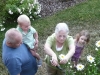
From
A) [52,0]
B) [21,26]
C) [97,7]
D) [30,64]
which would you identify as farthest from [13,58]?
[52,0]

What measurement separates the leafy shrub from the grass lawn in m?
0.32

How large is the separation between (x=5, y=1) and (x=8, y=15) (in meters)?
0.42

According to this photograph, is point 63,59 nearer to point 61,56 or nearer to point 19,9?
point 61,56

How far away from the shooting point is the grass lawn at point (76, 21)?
666cm

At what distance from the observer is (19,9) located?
754 cm

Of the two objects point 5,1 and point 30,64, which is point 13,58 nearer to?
point 30,64

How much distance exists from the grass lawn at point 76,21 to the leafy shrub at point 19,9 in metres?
0.32

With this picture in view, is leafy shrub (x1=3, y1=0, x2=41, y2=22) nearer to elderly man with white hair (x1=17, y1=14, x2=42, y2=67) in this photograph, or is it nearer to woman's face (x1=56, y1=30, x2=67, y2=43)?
elderly man with white hair (x1=17, y1=14, x2=42, y2=67)

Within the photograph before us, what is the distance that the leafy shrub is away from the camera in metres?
7.54

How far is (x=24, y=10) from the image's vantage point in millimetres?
7656

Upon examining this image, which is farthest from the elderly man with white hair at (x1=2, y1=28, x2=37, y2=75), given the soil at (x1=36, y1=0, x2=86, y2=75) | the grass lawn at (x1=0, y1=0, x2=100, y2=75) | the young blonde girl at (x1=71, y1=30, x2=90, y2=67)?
the soil at (x1=36, y1=0, x2=86, y2=75)

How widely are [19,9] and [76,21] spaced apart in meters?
1.70

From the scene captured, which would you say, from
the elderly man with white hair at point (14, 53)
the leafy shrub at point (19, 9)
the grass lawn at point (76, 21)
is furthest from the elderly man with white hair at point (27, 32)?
the leafy shrub at point (19, 9)

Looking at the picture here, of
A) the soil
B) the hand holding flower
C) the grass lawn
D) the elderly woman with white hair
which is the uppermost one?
the soil
